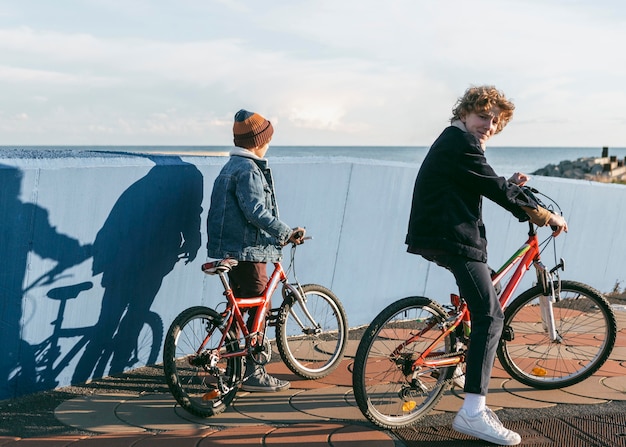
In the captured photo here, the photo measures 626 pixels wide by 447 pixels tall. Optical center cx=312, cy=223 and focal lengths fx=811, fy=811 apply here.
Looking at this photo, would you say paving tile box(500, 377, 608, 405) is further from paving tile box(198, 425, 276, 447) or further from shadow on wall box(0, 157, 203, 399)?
shadow on wall box(0, 157, 203, 399)

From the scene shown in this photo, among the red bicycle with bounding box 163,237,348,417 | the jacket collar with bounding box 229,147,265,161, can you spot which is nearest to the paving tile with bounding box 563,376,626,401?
the red bicycle with bounding box 163,237,348,417

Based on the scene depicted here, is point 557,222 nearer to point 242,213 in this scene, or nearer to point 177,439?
point 242,213

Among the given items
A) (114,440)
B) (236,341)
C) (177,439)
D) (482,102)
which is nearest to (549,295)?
(482,102)

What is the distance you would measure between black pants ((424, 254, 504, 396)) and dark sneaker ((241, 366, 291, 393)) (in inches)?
52.7

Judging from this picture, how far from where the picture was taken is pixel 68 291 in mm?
4969

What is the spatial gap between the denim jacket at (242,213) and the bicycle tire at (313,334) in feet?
1.82

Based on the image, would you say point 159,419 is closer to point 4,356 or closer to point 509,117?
point 4,356

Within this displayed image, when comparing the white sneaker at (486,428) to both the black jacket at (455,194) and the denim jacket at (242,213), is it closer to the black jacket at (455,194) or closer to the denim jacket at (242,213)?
the black jacket at (455,194)

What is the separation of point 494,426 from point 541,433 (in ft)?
1.18

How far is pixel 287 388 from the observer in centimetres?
520

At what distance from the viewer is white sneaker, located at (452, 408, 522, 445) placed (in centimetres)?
422

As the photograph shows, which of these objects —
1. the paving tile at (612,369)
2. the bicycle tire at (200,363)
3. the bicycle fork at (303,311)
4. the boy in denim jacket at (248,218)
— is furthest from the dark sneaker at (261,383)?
the paving tile at (612,369)

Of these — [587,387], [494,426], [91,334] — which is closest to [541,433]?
[494,426]

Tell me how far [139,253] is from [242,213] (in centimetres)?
83
